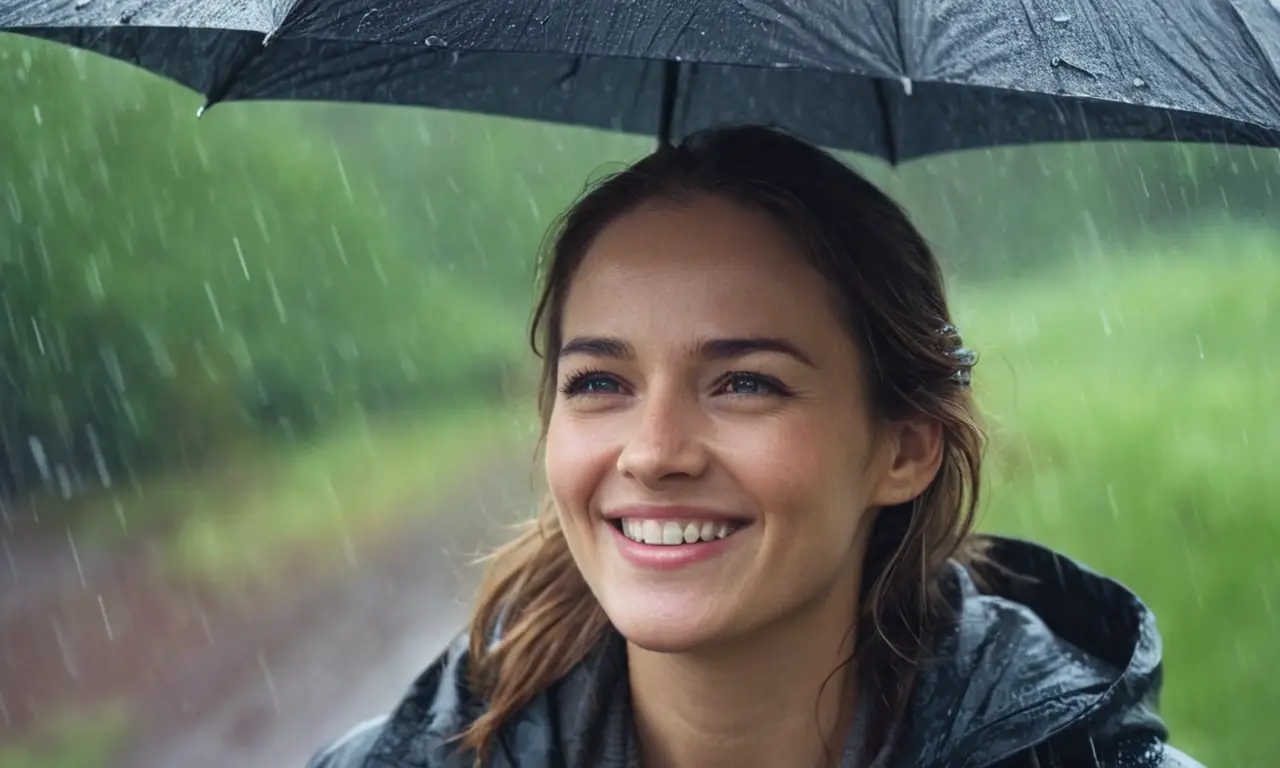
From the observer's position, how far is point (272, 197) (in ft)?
39.4

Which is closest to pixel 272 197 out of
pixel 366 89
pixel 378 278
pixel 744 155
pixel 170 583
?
pixel 378 278

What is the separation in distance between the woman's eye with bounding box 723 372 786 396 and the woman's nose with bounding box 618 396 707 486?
8 centimetres

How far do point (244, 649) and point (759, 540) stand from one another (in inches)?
239

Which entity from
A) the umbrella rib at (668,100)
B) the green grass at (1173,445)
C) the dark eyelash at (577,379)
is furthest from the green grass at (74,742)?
the dark eyelash at (577,379)

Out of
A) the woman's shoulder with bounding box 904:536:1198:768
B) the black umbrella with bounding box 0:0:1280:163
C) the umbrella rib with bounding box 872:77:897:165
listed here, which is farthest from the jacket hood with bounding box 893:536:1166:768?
the umbrella rib with bounding box 872:77:897:165

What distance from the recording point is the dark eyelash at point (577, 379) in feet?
9.00

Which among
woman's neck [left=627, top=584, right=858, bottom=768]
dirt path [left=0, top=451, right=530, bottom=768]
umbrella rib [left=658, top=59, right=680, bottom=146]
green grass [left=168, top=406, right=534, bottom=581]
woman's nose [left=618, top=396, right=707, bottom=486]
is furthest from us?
green grass [left=168, top=406, right=534, bottom=581]

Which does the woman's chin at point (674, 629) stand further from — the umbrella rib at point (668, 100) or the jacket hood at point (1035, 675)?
the umbrella rib at point (668, 100)

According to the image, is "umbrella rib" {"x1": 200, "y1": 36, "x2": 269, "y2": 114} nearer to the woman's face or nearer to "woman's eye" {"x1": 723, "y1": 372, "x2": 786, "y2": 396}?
the woman's face

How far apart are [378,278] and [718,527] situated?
11.7 m

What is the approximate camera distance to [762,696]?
2838 millimetres

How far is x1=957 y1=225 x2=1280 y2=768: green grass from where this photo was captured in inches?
267

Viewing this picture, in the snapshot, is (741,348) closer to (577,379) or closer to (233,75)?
(577,379)

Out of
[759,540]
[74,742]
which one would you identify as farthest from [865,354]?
[74,742]
